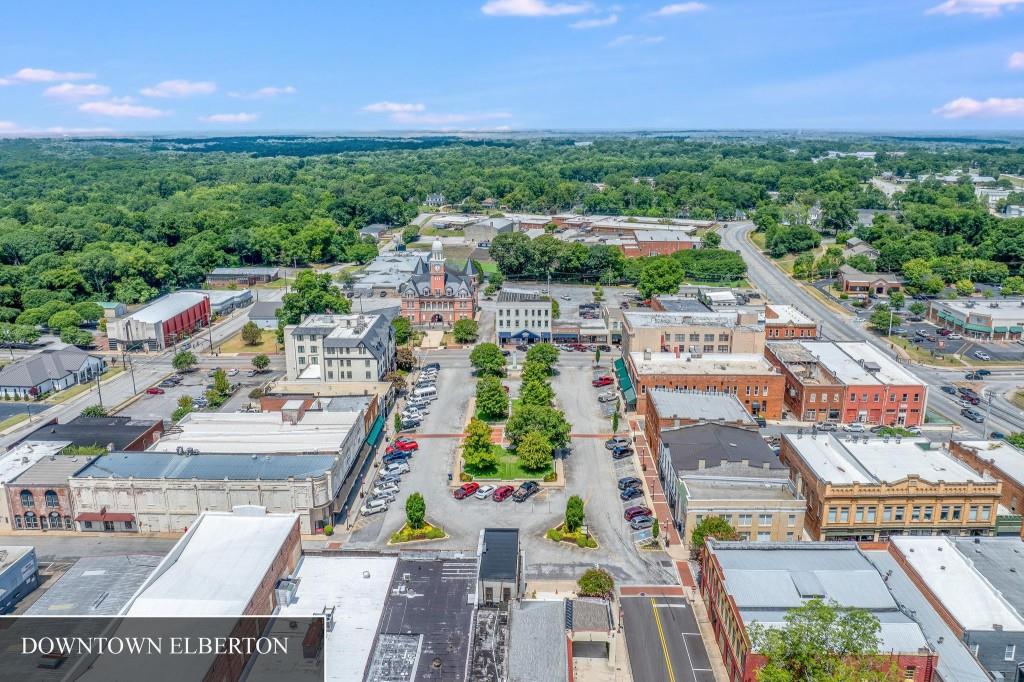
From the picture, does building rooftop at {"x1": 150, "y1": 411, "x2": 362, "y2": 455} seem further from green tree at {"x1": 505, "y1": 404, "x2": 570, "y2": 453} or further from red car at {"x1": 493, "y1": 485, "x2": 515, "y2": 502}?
green tree at {"x1": 505, "y1": 404, "x2": 570, "y2": 453}

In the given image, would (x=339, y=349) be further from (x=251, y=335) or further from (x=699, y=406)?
(x=699, y=406)

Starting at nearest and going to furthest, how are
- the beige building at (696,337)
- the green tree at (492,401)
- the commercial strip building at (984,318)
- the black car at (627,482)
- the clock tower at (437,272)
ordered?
the black car at (627,482) < the green tree at (492,401) < the beige building at (696,337) < the commercial strip building at (984,318) < the clock tower at (437,272)

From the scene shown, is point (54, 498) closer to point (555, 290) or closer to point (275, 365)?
point (275, 365)

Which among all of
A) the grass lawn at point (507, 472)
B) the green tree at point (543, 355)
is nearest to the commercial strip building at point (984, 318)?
the green tree at point (543, 355)

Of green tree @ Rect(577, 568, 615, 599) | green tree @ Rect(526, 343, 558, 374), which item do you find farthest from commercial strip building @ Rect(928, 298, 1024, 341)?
green tree @ Rect(577, 568, 615, 599)

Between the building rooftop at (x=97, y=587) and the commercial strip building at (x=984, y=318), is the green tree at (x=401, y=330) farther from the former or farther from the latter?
the commercial strip building at (x=984, y=318)

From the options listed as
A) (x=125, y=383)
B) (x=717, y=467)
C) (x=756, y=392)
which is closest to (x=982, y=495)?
(x=717, y=467)
